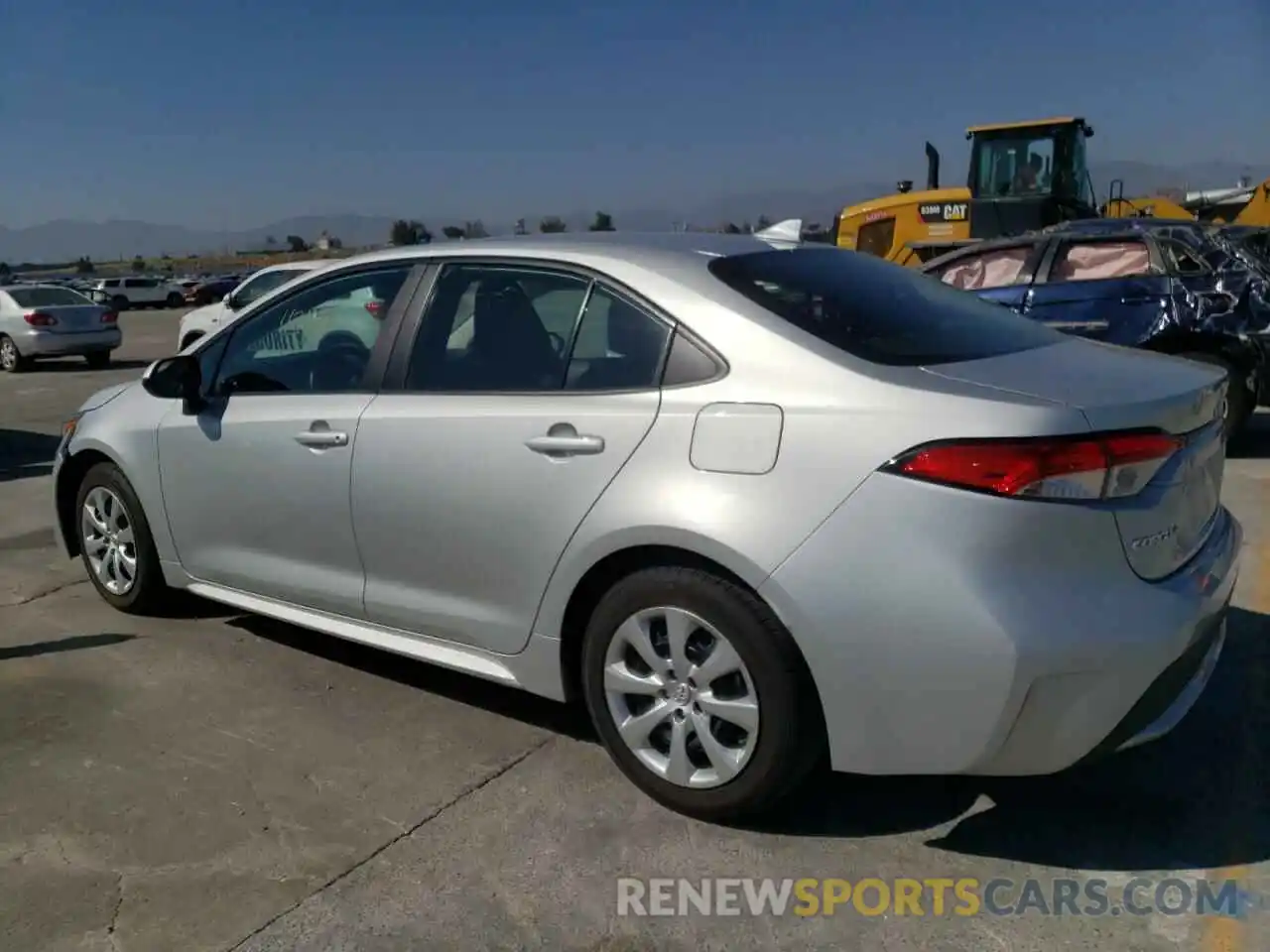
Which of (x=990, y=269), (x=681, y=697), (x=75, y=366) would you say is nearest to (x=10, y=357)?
(x=75, y=366)

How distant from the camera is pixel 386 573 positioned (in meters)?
3.74

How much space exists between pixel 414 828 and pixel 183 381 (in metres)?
2.12

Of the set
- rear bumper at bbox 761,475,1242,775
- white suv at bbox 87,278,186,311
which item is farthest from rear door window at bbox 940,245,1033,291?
white suv at bbox 87,278,186,311

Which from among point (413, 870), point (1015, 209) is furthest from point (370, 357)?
point (1015, 209)

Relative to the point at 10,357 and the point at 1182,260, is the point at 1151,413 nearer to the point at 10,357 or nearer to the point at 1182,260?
the point at 1182,260

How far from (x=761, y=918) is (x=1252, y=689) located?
7.21ft

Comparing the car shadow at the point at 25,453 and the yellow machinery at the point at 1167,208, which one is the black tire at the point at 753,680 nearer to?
the car shadow at the point at 25,453

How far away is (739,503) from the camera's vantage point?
2.87 metres

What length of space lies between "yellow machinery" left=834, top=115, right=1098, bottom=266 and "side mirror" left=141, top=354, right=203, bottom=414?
11.7 m

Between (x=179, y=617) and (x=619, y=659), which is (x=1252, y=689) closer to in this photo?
(x=619, y=659)

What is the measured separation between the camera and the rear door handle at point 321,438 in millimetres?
3805

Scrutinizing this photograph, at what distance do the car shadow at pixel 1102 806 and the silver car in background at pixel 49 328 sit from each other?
17.1 metres

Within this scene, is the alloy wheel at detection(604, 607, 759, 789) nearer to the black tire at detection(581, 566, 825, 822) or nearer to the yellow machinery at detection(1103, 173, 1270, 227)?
the black tire at detection(581, 566, 825, 822)

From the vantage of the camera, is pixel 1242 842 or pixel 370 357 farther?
pixel 370 357
